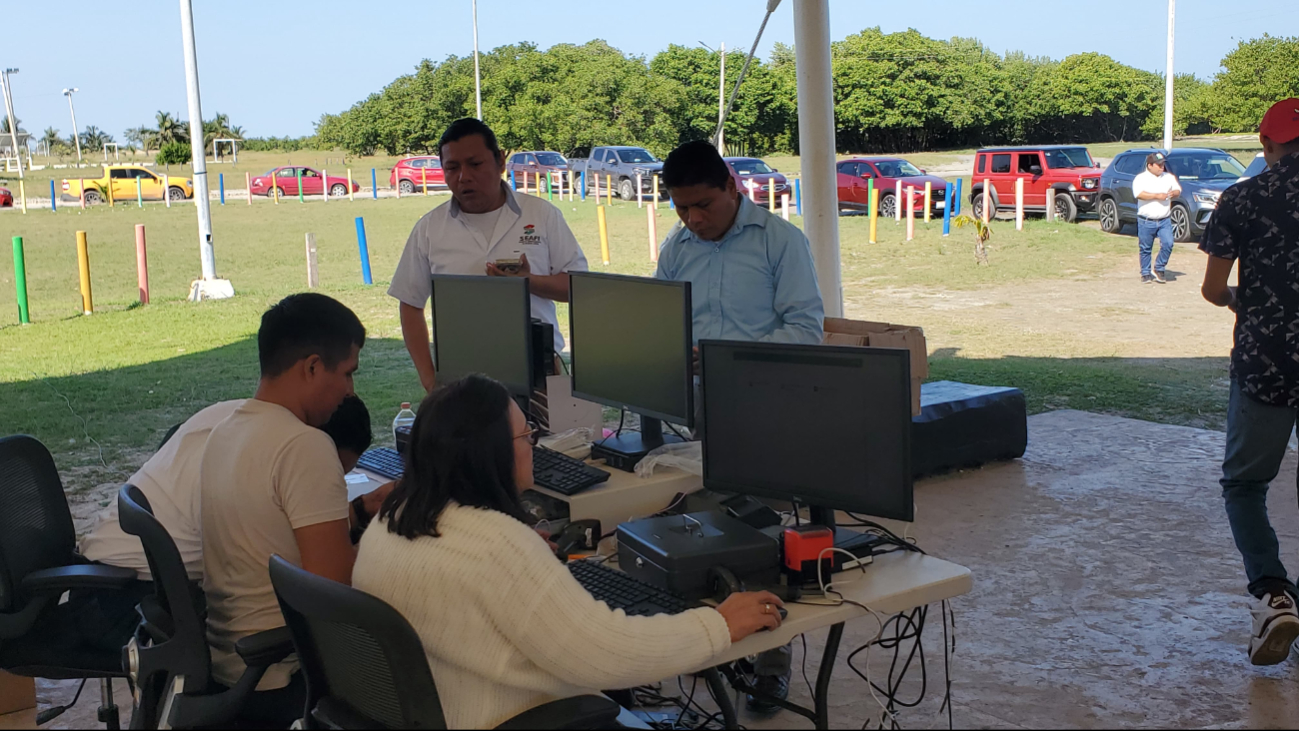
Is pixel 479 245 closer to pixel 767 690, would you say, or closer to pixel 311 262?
pixel 767 690

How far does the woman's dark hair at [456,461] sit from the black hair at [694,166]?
1719 millimetres

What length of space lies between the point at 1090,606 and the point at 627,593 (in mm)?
2720

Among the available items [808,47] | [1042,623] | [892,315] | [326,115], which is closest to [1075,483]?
[1042,623]

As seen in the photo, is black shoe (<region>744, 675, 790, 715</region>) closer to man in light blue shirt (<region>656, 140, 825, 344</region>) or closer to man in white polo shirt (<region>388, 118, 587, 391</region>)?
man in light blue shirt (<region>656, 140, 825, 344</region>)

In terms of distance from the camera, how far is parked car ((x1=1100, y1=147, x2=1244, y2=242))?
53.7 ft

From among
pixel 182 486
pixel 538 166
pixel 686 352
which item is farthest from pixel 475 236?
pixel 538 166

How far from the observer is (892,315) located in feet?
40.8

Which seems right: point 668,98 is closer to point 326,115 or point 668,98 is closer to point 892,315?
point 326,115

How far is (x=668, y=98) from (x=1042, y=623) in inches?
1683

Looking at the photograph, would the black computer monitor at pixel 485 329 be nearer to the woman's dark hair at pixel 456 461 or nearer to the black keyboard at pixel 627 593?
the black keyboard at pixel 627 593

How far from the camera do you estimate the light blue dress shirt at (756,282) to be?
12.1 ft

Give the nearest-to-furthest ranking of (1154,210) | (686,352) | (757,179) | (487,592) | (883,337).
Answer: (487,592) → (686,352) → (883,337) → (1154,210) → (757,179)

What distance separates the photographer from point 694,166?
3.63 metres

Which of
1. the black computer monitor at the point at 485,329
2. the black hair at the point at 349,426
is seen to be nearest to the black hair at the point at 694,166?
the black computer monitor at the point at 485,329
